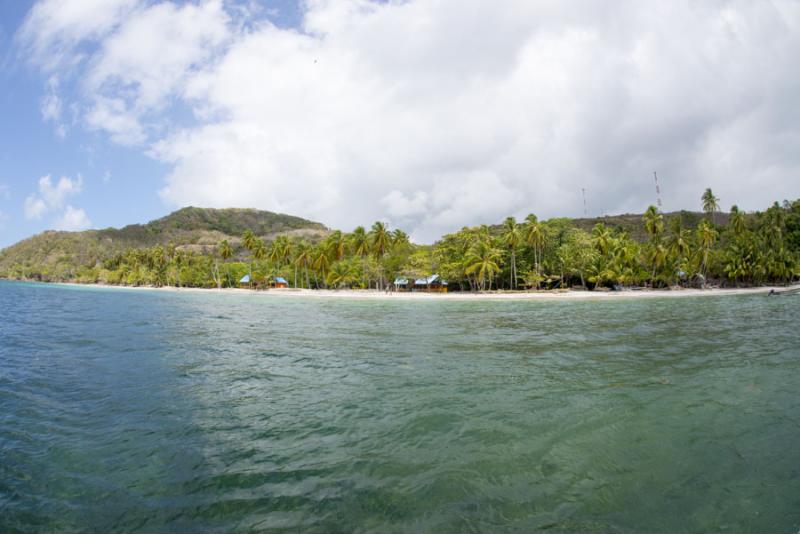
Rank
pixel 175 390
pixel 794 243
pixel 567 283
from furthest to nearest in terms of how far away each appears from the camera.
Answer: pixel 794 243
pixel 567 283
pixel 175 390

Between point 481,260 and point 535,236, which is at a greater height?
point 535,236

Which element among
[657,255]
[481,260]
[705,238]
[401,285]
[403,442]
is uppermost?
[705,238]

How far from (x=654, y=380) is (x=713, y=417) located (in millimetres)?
3033

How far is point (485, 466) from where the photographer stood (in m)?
6.14

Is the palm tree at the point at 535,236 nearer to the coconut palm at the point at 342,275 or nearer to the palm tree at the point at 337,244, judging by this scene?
the palm tree at the point at 337,244

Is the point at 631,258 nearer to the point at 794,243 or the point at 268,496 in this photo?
the point at 794,243

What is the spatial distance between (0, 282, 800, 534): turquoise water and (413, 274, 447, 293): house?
224ft

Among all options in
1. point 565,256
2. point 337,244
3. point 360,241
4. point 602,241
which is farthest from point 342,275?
point 602,241

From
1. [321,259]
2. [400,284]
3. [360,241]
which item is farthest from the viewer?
[400,284]

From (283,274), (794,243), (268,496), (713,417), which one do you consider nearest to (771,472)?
(713,417)

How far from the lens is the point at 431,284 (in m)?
86.1

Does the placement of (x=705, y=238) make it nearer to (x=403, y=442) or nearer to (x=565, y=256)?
(x=565, y=256)

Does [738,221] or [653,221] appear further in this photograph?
[738,221]

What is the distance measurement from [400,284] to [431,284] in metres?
8.17
